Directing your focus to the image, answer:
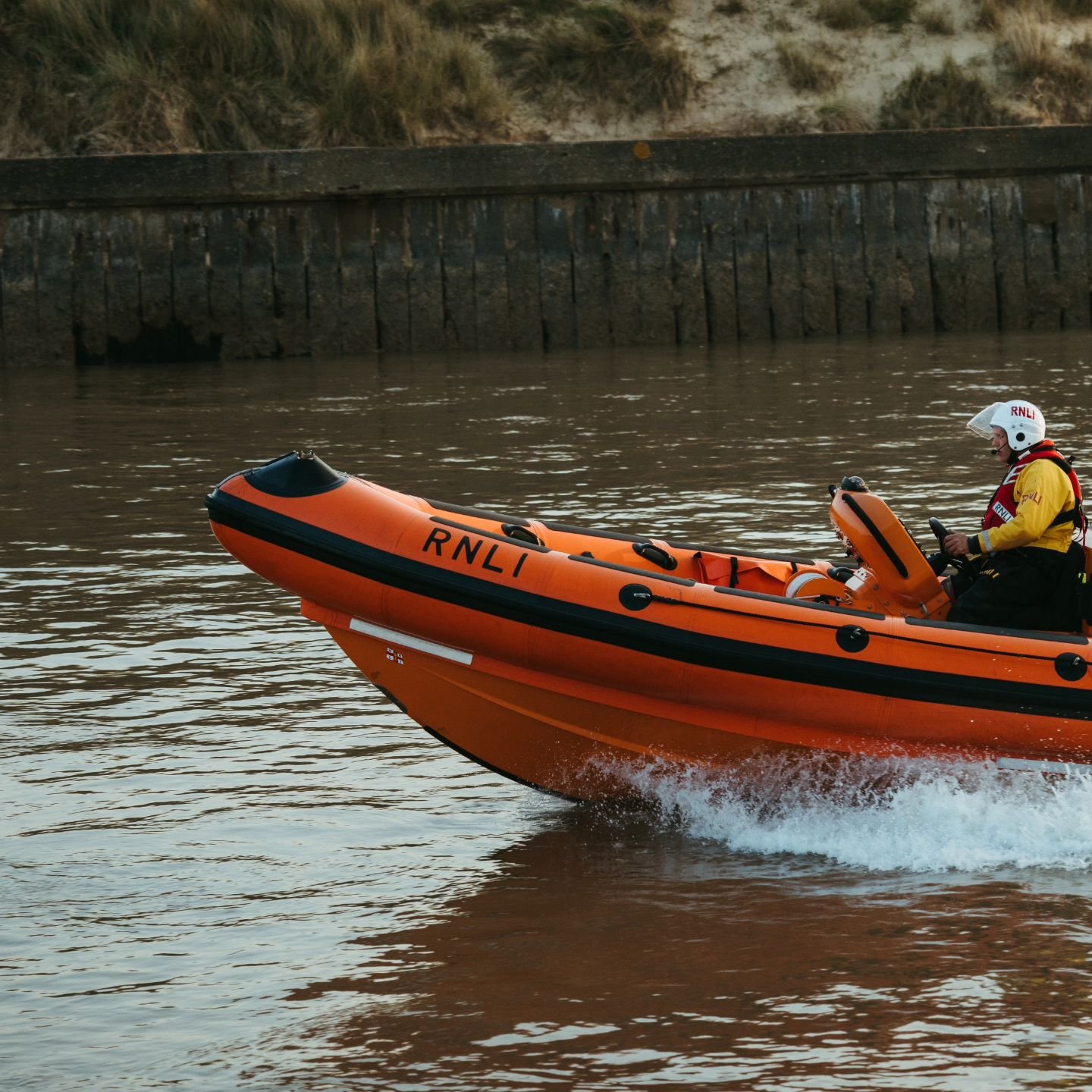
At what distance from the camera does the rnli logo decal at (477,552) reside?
5.46 meters

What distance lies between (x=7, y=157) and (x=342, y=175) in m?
3.74

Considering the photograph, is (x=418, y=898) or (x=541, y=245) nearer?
(x=418, y=898)

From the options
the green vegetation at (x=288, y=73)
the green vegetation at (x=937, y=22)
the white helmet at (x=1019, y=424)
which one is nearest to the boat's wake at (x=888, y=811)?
the white helmet at (x=1019, y=424)

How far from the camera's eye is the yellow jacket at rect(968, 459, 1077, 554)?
5.52 metres

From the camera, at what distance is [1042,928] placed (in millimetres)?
4562

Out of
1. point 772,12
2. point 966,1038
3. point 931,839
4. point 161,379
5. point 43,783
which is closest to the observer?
point 966,1038

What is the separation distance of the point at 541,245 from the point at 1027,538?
11562 millimetres

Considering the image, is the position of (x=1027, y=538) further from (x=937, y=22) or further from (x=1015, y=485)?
(x=937, y=22)

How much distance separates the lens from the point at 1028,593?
560cm

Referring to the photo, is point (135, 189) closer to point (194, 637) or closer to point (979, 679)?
point (194, 637)

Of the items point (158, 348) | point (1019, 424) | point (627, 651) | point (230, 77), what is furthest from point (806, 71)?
point (627, 651)

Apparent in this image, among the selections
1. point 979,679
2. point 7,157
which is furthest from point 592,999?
point 7,157

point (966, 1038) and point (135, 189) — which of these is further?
point (135, 189)

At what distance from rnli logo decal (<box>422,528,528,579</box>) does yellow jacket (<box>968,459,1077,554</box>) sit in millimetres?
1465
